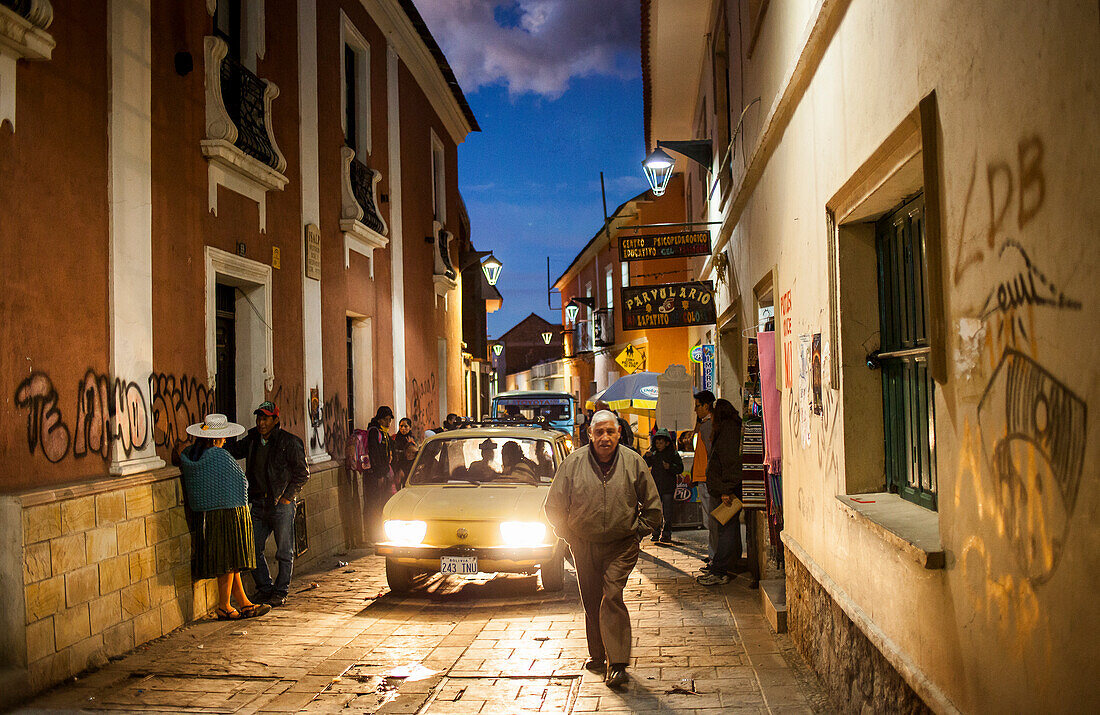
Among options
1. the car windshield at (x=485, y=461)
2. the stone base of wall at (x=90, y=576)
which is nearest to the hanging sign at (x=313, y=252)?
the car windshield at (x=485, y=461)

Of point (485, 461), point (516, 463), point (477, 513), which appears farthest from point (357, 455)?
point (477, 513)

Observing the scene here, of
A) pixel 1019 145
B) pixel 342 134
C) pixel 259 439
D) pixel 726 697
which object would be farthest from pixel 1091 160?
pixel 342 134

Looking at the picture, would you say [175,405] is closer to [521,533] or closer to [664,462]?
[521,533]

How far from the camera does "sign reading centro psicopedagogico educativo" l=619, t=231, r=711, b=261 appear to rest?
533 inches

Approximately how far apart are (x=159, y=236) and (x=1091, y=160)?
7.52 meters

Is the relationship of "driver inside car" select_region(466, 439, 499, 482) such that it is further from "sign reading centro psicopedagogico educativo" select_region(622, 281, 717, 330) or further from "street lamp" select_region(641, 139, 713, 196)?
"street lamp" select_region(641, 139, 713, 196)

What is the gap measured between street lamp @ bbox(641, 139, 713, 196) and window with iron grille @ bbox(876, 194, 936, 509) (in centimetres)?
878

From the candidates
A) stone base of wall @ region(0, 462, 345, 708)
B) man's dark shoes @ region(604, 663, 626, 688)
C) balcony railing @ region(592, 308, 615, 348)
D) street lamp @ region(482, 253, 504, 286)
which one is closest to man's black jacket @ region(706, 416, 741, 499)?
man's dark shoes @ region(604, 663, 626, 688)

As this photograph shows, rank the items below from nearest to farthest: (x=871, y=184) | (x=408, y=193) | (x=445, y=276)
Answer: (x=871, y=184)
(x=408, y=193)
(x=445, y=276)

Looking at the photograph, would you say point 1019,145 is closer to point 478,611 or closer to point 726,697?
point 726,697

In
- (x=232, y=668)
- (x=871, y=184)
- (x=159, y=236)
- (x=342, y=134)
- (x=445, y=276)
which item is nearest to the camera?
(x=871, y=184)

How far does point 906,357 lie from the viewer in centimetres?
488

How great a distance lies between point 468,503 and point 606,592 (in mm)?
2764

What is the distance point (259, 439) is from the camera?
8.90m
